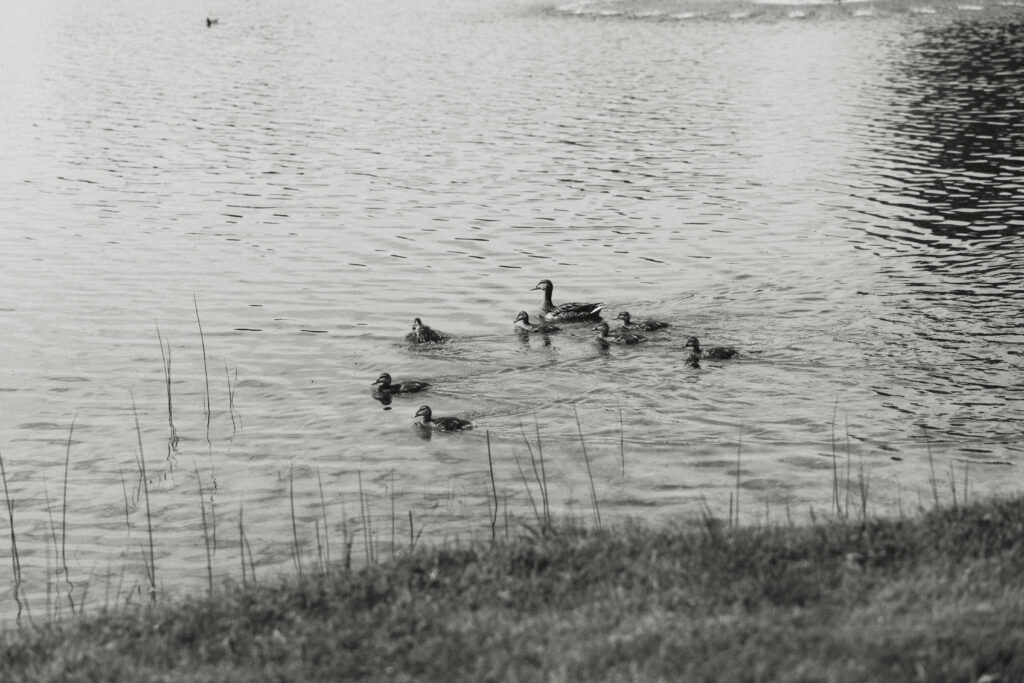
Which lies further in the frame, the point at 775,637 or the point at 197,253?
the point at 197,253

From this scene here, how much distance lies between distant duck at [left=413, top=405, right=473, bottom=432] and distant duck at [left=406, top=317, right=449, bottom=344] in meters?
3.88

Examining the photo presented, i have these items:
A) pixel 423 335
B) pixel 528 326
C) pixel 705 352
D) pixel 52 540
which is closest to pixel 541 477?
pixel 705 352

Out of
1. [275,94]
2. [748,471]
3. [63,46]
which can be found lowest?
[748,471]

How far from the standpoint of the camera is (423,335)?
901 inches

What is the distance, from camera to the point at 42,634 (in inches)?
420

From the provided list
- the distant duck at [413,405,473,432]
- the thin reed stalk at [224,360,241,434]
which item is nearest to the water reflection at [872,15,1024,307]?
the distant duck at [413,405,473,432]

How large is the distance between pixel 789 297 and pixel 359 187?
1694cm

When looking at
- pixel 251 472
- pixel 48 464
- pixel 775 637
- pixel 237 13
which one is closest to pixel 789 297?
pixel 251 472

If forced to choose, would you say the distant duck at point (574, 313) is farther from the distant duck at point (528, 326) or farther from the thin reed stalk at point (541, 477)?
the thin reed stalk at point (541, 477)

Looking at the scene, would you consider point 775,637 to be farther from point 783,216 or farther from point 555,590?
point 783,216

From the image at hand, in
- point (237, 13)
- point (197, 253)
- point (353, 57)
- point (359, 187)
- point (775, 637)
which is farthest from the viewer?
point (237, 13)

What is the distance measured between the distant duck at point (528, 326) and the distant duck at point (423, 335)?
5.04ft

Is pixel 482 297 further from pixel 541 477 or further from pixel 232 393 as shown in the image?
pixel 541 477

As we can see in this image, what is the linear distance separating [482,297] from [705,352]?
672 cm
